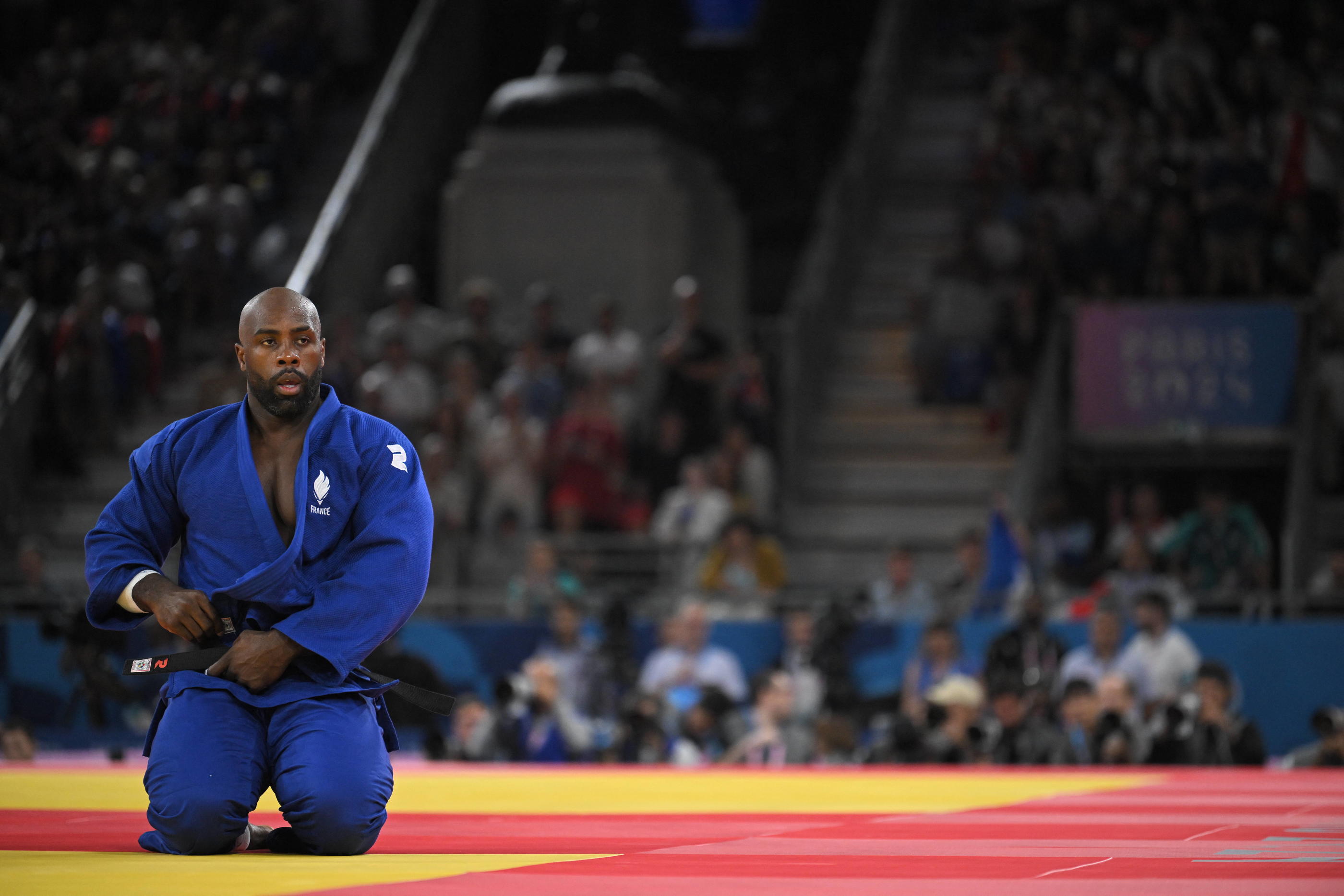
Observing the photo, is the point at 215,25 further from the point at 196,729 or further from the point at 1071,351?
the point at 196,729

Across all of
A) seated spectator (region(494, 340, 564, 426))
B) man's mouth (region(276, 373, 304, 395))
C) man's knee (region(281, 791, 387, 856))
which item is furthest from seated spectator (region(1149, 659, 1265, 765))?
man's mouth (region(276, 373, 304, 395))

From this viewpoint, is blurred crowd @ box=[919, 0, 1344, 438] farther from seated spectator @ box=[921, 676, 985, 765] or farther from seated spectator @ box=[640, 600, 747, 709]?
seated spectator @ box=[921, 676, 985, 765]

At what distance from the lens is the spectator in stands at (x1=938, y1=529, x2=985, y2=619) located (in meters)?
12.5

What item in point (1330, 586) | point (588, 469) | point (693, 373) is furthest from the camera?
point (693, 373)

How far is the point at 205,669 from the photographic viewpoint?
210 inches

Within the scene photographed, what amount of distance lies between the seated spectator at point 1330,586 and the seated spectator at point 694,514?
3729mm

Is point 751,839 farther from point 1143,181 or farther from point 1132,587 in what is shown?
point 1143,181

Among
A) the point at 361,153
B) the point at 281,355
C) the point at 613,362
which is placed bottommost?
the point at 613,362

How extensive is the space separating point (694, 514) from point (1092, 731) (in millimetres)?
3632

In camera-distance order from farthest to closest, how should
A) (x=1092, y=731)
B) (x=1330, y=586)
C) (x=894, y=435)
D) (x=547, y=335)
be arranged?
1. (x=894, y=435)
2. (x=547, y=335)
3. (x=1330, y=586)
4. (x=1092, y=731)

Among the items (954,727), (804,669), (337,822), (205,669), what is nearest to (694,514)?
(804,669)

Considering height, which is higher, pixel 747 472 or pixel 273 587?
pixel 273 587

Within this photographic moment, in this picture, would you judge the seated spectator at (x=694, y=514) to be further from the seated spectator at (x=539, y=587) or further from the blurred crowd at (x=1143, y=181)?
the blurred crowd at (x=1143, y=181)

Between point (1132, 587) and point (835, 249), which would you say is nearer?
point (1132, 587)
